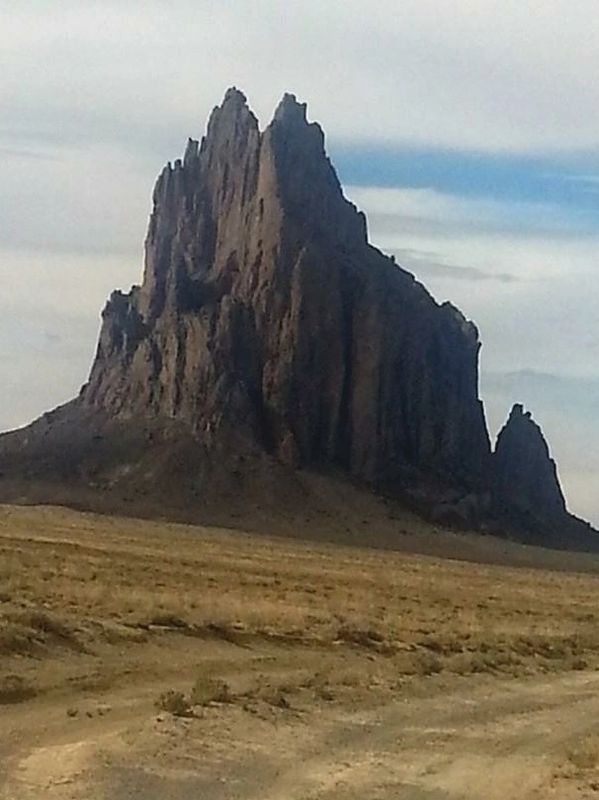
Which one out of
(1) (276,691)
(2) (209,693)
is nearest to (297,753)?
(2) (209,693)

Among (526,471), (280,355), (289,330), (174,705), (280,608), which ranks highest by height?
(289,330)

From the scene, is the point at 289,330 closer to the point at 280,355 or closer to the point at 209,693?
the point at 280,355

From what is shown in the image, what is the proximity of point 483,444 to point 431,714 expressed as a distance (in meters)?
137

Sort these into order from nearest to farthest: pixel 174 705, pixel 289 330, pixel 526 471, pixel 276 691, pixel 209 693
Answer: pixel 174 705 < pixel 209 693 < pixel 276 691 < pixel 289 330 < pixel 526 471

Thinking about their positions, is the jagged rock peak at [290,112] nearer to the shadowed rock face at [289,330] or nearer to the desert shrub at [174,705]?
the shadowed rock face at [289,330]

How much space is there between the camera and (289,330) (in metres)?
150

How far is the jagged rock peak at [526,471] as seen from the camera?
6132 inches

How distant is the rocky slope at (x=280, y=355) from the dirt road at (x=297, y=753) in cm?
11393

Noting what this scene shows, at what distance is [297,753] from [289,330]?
13467 centimetres

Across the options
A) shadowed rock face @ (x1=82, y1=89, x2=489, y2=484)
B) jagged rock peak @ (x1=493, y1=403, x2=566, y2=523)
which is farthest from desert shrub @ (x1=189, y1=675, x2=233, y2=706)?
jagged rock peak @ (x1=493, y1=403, x2=566, y2=523)

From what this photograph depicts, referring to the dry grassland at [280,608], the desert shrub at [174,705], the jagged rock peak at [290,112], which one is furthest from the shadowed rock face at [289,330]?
the desert shrub at [174,705]

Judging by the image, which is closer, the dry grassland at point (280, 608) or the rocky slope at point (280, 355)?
the dry grassland at point (280, 608)

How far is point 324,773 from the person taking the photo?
49.2 ft

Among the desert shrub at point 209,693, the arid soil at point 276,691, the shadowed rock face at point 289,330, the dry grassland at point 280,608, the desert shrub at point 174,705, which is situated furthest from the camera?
the shadowed rock face at point 289,330
